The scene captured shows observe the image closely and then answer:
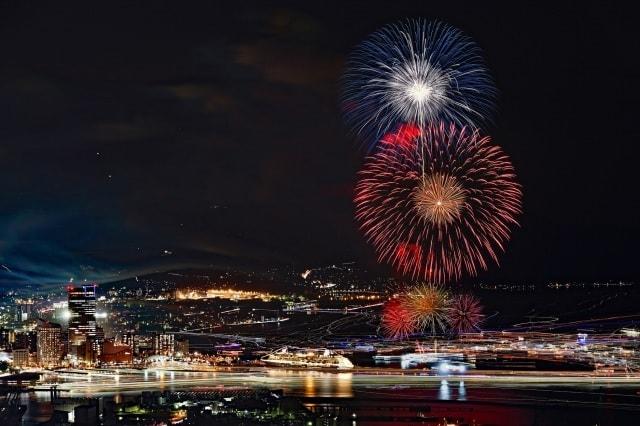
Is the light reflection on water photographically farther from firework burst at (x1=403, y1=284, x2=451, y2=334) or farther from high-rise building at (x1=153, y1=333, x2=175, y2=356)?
high-rise building at (x1=153, y1=333, x2=175, y2=356)

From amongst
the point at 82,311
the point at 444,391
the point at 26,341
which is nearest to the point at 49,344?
the point at 26,341

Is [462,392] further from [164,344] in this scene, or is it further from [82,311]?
[82,311]

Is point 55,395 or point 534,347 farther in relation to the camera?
point 534,347

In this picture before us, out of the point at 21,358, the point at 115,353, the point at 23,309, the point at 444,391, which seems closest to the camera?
the point at 444,391

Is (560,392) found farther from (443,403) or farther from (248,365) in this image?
(248,365)

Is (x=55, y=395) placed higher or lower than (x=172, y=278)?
lower

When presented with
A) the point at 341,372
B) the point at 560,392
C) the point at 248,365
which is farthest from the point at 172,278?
the point at 560,392

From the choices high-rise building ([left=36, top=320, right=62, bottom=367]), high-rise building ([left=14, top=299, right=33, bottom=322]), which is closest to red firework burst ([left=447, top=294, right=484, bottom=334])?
high-rise building ([left=36, top=320, right=62, bottom=367])
